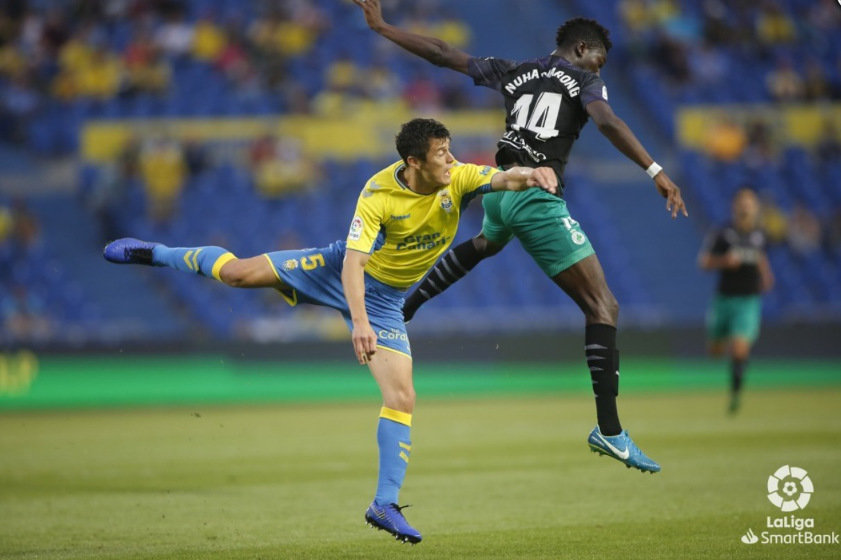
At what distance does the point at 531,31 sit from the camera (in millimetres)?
28875

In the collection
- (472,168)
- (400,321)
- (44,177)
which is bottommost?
(400,321)

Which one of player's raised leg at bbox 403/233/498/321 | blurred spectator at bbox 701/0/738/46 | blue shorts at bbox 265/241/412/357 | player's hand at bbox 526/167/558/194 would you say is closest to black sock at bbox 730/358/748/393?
player's raised leg at bbox 403/233/498/321

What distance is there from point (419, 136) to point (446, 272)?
2.35 metres

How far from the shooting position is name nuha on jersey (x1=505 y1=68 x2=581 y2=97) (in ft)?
28.1

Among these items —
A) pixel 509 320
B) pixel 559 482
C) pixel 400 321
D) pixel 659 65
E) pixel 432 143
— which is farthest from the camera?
pixel 659 65

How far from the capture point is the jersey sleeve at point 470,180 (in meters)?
7.83

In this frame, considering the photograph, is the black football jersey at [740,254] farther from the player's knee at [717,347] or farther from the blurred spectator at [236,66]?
the blurred spectator at [236,66]

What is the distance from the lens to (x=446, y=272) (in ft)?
32.1

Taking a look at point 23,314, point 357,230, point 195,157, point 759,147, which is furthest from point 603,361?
point 759,147

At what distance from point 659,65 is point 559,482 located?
66.3ft

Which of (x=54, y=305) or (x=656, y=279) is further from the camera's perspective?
(x=656, y=279)

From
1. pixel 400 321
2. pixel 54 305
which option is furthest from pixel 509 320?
pixel 400 321

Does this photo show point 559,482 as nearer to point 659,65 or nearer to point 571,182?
point 571,182

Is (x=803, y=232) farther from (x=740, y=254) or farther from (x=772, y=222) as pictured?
(x=740, y=254)
